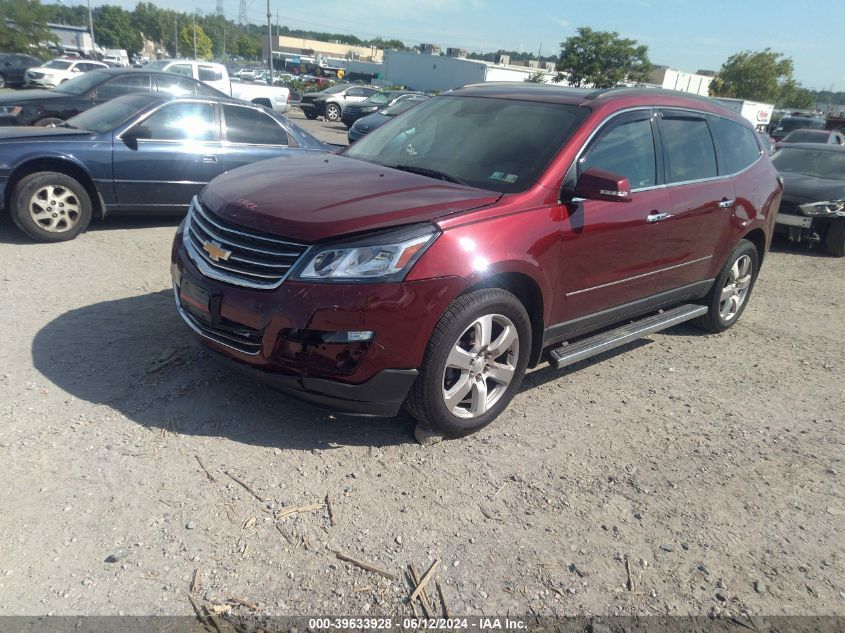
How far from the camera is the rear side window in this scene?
5.25 meters

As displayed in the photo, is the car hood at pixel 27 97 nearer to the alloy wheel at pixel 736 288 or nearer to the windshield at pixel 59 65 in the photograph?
the alloy wheel at pixel 736 288

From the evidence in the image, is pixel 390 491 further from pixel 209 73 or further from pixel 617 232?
pixel 209 73

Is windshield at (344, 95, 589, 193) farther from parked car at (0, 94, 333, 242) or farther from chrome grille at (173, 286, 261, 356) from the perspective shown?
parked car at (0, 94, 333, 242)

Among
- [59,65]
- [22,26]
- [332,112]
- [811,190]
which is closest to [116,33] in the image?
[22,26]

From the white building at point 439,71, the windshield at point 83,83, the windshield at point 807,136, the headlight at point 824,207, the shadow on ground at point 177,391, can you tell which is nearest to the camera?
the shadow on ground at point 177,391

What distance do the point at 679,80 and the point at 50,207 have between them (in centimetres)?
6994

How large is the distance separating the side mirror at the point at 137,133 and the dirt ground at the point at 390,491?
2.58 m

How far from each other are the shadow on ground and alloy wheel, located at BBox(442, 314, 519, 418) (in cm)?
38

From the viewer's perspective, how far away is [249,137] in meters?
7.65

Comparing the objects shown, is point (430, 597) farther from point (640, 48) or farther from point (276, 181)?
point (640, 48)

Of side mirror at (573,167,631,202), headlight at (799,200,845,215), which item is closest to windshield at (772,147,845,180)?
headlight at (799,200,845,215)

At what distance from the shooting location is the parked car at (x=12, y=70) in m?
29.6

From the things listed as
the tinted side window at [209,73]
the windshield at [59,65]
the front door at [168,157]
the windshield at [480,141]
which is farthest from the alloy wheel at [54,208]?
the windshield at [59,65]

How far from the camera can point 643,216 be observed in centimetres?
427
